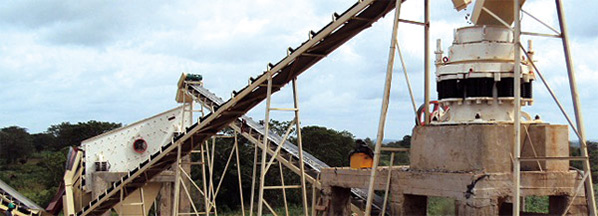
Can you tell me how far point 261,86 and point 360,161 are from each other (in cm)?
455

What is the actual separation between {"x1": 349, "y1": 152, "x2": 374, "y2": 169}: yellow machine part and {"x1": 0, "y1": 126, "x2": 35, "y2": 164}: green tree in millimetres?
78860

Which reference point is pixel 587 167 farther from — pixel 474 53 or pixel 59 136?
pixel 59 136

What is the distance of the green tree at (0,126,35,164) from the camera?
9288 cm

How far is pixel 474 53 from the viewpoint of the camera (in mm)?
19516

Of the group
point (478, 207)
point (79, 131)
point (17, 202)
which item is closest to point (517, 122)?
point (478, 207)

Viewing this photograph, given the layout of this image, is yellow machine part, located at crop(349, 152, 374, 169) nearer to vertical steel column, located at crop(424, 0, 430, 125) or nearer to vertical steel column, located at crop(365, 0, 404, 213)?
vertical steel column, located at crop(424, 0, 430, 125)

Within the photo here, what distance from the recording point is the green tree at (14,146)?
305 ft

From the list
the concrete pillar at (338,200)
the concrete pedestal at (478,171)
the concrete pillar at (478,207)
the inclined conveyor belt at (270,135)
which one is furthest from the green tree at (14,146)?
the concrete pillar at (478,207)

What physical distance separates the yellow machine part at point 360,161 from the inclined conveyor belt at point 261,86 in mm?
3347

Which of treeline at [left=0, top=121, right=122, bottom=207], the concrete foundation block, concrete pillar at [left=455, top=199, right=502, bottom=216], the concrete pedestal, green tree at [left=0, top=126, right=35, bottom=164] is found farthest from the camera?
green tree at [left=0, top=126, right=35, bottom=164]

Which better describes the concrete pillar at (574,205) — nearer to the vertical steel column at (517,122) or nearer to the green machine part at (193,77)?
the vertical steel column at (517,122)

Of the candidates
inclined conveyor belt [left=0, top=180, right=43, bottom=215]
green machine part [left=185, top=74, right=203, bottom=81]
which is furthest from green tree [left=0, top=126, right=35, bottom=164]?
green machine part [left=185, top=74, right=203, bottom=81]

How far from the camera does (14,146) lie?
9431 cm

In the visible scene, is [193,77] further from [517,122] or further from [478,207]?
[517,122]
